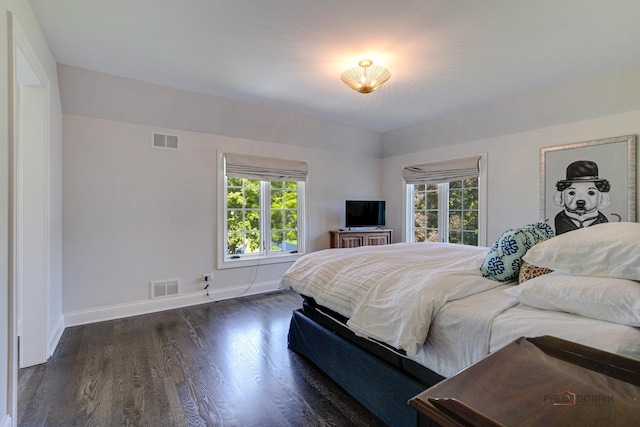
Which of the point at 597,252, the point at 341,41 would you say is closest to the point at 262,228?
the point at 341,41

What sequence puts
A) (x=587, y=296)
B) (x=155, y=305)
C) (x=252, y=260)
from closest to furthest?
(x=587, y=296), (x=155, y=305), (x=252, y=260)

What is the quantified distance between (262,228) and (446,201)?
3.01m

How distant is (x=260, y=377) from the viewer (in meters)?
2.17

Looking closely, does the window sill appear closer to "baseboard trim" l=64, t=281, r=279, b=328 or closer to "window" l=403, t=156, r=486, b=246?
"baseboard trim" l=64, t=281, r=279, b=328

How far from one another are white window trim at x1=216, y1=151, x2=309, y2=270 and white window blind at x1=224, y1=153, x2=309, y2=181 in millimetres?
139

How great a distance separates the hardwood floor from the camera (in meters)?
1.76

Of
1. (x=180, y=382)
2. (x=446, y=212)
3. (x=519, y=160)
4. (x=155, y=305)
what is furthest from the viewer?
(x=446, y=212)

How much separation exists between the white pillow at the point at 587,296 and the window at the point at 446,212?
130 inches

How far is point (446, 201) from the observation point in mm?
4797

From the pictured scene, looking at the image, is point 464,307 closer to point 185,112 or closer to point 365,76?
point 365,76

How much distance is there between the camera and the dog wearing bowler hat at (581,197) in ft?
10.4

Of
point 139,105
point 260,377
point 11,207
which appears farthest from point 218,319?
point 139,105

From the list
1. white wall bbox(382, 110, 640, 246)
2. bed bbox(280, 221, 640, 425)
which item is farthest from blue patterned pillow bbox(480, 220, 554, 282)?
white wall bbox(382, 110, 640, 246)

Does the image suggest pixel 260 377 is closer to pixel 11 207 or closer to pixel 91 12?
pixel 11 207
